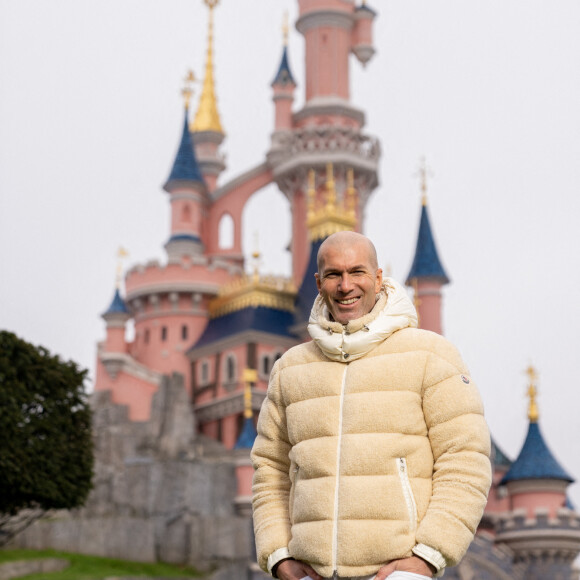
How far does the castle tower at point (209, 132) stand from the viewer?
46.4 meters

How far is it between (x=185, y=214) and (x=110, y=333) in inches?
225

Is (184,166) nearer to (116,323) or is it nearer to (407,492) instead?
(116,323)

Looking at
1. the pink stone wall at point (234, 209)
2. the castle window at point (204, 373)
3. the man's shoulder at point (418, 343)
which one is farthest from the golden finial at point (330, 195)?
the man's shoulder at point (418, 343)

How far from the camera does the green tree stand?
1001 inches

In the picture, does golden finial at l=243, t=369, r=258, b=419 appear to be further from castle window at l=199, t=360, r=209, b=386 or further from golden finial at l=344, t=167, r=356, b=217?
golden finial at l=344, t=167, r=356, b=217

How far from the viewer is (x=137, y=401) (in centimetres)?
3691

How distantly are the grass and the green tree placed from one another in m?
1.30

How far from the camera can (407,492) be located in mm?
4543

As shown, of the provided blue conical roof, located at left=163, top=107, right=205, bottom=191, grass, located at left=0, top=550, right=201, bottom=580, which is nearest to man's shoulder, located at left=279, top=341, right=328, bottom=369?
grass, located at left=0, top=550, right=201, bottom=580

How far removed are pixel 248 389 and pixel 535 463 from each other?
359 inches

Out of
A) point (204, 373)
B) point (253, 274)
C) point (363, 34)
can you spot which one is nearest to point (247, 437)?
point (204, 373)

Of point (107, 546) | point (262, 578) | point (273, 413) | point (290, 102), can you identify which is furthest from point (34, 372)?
point (273, 413)

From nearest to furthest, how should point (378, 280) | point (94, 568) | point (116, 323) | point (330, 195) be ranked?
point (378, 280)
point (94, 568)
point (330, 195)
point (116, 323)

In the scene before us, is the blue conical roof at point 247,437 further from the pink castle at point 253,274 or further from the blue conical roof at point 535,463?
the blue conical roof at point 535,463
